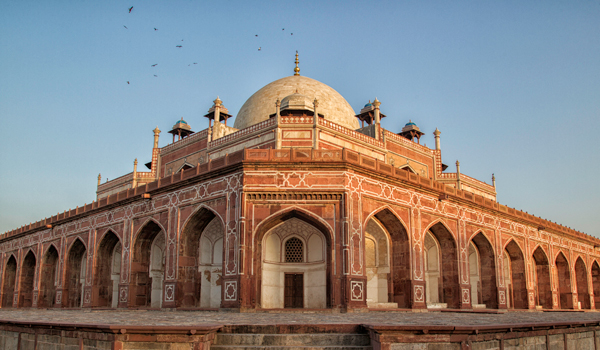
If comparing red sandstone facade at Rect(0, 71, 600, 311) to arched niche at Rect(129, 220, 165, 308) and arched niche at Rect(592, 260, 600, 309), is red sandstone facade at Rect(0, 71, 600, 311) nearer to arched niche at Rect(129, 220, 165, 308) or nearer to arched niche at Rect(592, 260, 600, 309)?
arched niche at Rect(129, 220, 165, 308)

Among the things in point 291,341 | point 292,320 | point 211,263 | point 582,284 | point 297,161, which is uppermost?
point 297,161

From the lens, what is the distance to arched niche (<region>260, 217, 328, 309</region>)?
1892 cm

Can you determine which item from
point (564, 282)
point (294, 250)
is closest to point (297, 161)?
point (294, 250)

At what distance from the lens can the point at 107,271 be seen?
81.3ft

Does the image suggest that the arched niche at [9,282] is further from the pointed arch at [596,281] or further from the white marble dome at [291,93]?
the pointed arch at [596,281]

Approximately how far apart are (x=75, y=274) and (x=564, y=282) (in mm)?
27085

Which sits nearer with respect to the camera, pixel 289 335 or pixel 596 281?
pixel 289 335

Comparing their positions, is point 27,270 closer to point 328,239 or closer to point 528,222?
point 328,239

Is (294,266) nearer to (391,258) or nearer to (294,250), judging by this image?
(294,250)

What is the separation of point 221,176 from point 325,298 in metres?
5.74

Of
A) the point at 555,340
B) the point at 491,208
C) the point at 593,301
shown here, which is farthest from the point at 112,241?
the point at 593,301

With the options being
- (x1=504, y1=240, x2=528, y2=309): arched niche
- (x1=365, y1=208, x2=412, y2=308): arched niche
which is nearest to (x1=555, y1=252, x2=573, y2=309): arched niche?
(x1=504, y1=240, x2=528, y2=309): arched niche

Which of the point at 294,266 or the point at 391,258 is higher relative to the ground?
the point at 391,258

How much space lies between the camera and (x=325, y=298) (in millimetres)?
18656
